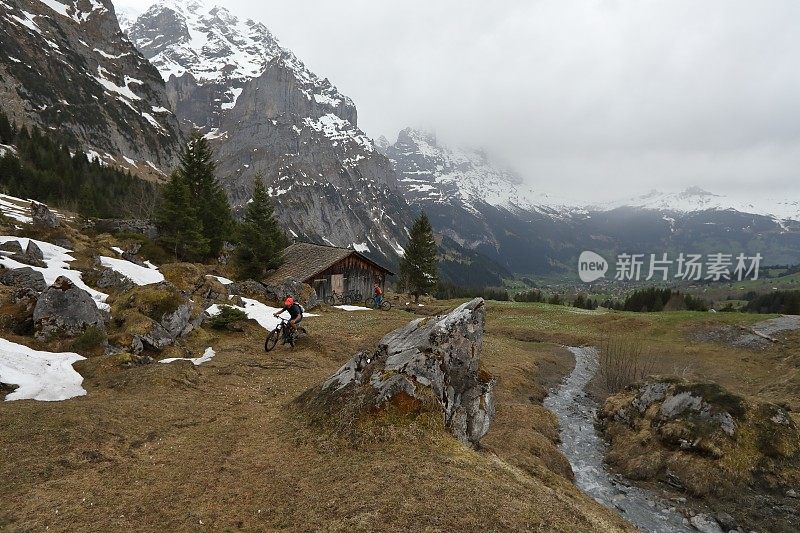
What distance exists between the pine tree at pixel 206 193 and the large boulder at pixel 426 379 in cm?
4689

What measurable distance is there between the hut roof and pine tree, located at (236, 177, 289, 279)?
5.88 ft

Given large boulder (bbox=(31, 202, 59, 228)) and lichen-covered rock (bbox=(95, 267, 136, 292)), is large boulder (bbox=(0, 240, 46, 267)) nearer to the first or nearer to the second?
lichen-covered rock (bbox=(95, 267, 136, 292))

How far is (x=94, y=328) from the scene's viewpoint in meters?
18.1

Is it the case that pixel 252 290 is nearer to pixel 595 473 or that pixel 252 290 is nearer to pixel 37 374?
pixel 37 374

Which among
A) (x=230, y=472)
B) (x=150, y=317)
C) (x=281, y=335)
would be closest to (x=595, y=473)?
(x=230, y=472)

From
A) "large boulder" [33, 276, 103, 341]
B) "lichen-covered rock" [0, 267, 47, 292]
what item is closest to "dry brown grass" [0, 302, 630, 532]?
"large boulder" [33, 276, 103, 341]

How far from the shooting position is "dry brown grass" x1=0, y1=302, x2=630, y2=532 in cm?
791

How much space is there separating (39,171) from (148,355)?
306ft

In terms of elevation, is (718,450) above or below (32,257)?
below

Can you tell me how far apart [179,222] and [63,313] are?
32931 mm

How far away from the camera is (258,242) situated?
54.0m

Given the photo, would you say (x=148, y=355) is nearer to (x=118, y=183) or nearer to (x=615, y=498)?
(x=615, y=498)

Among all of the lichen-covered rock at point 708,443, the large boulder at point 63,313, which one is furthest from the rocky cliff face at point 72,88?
the lichen-covered rock at point 708,443

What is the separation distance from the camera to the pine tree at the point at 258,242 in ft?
177
